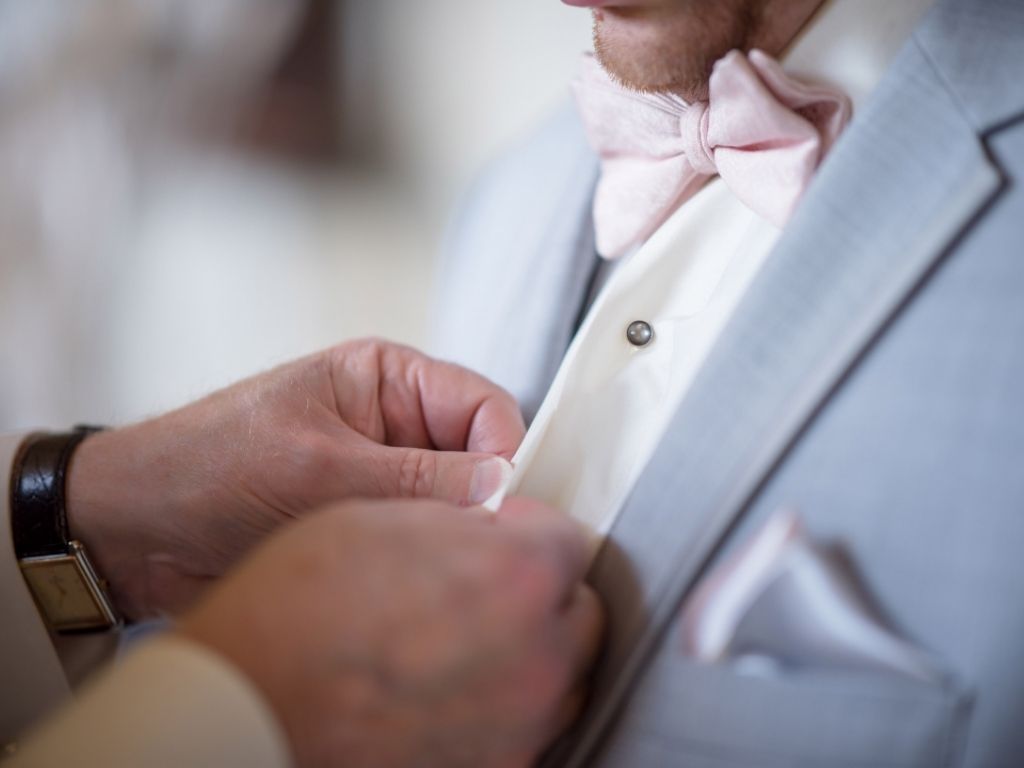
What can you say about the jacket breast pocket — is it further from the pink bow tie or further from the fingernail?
the pink bow tie

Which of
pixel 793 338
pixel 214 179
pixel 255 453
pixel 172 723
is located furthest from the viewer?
pixel 214 179

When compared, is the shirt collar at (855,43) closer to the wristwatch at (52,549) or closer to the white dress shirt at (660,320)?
the white dress shirt at (660,320)

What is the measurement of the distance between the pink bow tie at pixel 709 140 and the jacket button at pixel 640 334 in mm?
123

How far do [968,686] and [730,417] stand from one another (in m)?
0.20

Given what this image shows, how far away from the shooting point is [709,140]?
0.70 meters

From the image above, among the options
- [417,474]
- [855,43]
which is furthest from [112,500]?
[855,43]

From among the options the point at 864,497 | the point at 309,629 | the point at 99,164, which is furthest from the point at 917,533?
the point at 99,164

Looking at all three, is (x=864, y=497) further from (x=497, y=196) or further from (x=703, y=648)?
(x=497, y=196)

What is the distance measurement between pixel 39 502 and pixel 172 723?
0.56 metres

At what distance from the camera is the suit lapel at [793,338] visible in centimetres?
54

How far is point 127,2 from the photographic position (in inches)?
82.3

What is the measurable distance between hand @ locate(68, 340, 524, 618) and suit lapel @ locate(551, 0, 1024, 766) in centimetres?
30

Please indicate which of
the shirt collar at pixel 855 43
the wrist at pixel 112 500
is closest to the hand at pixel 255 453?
the wrist at pixel 112 500

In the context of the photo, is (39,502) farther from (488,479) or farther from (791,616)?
(791,616)
